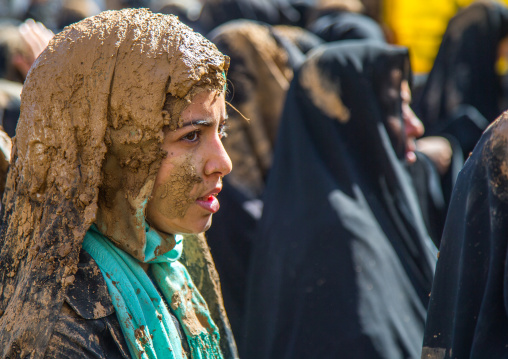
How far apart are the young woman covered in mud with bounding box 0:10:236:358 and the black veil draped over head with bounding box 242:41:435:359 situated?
128 centimetres

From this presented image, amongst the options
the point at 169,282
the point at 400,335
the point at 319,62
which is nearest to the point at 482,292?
the point at 169,282

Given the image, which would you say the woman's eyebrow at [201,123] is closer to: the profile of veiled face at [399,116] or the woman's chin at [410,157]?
the profile of veiled face at [399,116]

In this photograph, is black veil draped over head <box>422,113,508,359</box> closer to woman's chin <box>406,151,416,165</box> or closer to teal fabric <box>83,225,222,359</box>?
teal fabric <box>83,225,222,359</box>

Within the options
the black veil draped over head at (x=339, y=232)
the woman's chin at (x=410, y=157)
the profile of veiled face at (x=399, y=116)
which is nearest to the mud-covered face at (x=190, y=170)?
the black veil draped over head at (x=339, y=232)

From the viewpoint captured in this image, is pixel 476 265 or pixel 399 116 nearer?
pixel 476 265

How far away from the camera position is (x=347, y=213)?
9.26 feet

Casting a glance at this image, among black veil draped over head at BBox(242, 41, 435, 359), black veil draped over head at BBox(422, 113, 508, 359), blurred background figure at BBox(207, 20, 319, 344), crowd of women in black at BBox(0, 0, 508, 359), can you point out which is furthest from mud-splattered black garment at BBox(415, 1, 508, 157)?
black veil draped over head at BBox(422, 113, 508, 359)

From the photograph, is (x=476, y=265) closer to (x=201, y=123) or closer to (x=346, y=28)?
(x=201, y=123)

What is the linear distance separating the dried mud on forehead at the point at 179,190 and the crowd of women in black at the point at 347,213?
0.36m

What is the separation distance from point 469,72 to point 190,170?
389 cm

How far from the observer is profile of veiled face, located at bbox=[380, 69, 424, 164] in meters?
3.12

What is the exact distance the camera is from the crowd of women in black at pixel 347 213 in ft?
5.10

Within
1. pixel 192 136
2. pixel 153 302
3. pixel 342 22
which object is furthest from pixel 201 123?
pixel 342 22

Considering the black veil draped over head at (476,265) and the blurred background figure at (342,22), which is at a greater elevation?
the black veil draped over head at (476,265)
